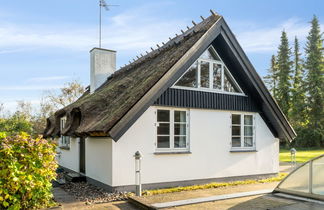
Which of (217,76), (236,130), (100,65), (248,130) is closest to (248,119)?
(248,130)

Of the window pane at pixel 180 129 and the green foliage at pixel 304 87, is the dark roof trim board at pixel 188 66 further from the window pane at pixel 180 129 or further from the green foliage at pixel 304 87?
the green foliage at pixel 304 87

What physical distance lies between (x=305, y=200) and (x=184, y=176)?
391 centimetres

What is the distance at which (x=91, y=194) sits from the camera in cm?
888

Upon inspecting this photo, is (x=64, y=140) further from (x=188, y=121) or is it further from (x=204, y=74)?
(x=204, y=74)

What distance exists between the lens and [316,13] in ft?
132

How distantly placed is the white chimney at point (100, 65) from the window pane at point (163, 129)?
8.41 meters

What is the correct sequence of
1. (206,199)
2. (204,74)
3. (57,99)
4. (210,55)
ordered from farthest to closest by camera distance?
(57,99), (210,55), (204,74), (206,199)

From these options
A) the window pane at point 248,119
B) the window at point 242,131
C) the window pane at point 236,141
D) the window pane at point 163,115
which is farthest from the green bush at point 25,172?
the window pane at point 248,119

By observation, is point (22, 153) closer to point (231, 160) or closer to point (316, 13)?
point (231, 160)

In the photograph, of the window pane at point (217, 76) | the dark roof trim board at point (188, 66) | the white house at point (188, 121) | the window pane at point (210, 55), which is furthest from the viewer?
the window pane at point (217, 76)

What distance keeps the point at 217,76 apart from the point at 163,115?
9.70ft

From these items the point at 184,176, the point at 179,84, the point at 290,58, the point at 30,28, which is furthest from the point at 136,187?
the point at 290,58

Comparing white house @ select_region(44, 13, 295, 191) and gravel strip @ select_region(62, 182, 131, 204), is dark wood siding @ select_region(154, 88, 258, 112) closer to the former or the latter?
white house @ select_region(44, 13, 295, 191)

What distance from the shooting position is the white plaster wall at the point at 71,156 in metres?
13.2
